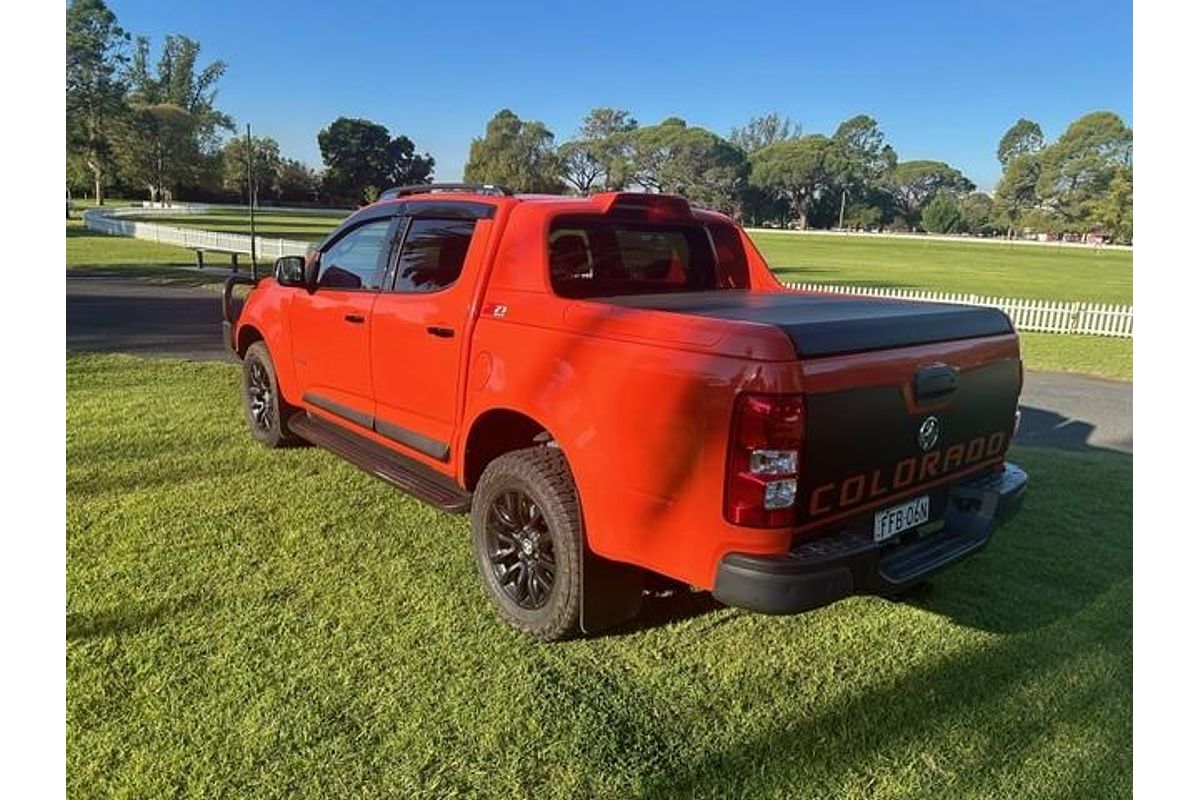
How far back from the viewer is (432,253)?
4.12m

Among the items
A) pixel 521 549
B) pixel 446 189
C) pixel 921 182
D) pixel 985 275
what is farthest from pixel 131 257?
pixel 921 182

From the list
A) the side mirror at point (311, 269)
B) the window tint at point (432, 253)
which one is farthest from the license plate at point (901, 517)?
the side mirror at point (311, 269)

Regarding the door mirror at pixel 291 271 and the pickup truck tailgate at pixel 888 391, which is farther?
the door mirror at pixel 291 271

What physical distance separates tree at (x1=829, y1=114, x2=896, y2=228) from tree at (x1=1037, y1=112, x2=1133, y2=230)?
26551mm

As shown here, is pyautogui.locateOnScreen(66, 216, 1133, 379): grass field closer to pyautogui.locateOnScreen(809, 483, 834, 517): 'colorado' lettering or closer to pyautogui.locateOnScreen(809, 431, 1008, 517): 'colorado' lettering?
pyautogui.locateOnScreen(809, 431, 1008, 517): 'colorado' lettering

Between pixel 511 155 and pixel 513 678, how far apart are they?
307 ft

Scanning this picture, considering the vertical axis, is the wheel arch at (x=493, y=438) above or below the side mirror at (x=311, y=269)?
below

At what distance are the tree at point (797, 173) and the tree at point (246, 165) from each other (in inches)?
2766

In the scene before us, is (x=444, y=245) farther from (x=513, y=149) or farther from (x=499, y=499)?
(x=513, y=149)

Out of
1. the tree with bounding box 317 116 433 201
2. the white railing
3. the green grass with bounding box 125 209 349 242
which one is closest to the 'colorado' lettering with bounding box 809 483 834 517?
the white railing

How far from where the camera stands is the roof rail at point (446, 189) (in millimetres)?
4062

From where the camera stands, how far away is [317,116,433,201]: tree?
9838cm

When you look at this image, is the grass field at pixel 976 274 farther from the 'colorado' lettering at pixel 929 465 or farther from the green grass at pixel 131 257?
the 'colorado' lettering at pixel 929 465

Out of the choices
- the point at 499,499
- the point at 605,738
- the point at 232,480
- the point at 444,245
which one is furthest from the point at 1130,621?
A: the point at 232,480
